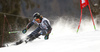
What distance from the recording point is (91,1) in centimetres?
949

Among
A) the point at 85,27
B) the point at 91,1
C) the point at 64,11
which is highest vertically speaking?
the point at 91,1

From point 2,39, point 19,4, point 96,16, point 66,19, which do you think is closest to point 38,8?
point 19,4

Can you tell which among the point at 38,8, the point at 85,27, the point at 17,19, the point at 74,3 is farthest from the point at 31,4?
the point at 85,27

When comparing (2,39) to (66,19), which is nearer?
(2,39)

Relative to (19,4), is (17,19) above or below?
below

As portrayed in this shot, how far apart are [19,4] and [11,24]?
1500mm

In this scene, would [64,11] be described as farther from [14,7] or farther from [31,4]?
[14,7]

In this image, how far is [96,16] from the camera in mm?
9703

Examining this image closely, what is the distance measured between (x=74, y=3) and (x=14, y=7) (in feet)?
13.6

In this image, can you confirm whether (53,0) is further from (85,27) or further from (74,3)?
(85,27)

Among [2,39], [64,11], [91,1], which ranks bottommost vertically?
[2,39]

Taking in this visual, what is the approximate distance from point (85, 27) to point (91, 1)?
5.71 ft

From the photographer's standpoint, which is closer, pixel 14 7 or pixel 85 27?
pixel 85 27

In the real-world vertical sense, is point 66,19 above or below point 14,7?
below
